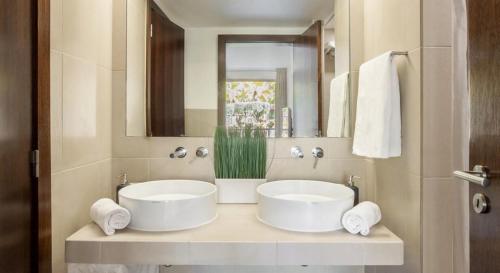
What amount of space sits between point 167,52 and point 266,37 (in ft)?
1.85

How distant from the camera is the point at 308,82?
1.68m

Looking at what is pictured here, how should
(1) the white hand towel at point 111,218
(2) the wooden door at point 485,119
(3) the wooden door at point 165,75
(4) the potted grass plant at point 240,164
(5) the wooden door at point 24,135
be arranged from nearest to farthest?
(2) the wooden door at point 485,119 < (5) the wooden door at point 24,135 < (1) the white hand towel at point 111,218 < (4) the potted grass plant at point 240,164 < (3) the wooden door at point 165,75

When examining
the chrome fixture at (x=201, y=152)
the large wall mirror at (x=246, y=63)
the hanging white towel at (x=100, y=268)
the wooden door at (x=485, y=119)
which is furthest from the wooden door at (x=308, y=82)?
the hanging white towel at (x=100, y=268)

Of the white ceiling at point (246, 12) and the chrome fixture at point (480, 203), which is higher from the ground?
the white ceiling at point (246, 12)

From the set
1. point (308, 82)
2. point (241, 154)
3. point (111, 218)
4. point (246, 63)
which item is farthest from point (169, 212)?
point (308, 82)

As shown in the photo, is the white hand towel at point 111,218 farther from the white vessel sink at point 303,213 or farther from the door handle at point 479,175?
the door handle at point 479,175

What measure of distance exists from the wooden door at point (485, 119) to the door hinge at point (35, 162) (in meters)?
1.41

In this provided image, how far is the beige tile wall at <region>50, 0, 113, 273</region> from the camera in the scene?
45.8 inches

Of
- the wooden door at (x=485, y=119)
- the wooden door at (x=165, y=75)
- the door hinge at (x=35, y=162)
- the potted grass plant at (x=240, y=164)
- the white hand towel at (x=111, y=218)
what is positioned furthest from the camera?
the wooden door at (x=165, y=75)

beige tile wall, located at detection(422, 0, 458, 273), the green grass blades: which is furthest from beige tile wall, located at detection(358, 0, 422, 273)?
the green grass blades

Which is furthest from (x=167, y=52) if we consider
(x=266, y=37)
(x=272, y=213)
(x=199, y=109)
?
(x=272, y=213)

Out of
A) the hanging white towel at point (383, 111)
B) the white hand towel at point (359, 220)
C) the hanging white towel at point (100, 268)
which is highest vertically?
the hanging white towel at point (383, 111)

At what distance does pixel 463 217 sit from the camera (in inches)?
39.8

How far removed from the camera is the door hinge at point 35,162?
1.04m
